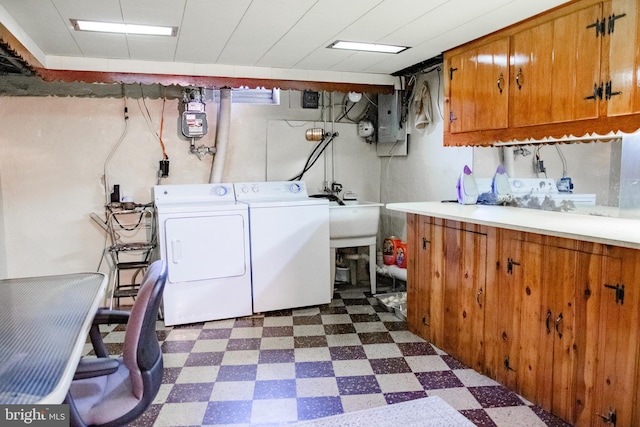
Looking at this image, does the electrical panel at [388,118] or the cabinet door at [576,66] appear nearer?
the cabinet door at [576,66]

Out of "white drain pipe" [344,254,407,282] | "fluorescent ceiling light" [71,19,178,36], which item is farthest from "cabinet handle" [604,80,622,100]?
"fluorescent ceiling light" [71,19,178,36]

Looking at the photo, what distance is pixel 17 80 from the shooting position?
12.0 ft

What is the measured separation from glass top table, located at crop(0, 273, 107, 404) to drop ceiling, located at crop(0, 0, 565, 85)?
1503 mm

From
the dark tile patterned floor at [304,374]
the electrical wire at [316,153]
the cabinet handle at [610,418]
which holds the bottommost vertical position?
the dark tile patterned floor at [304,374]

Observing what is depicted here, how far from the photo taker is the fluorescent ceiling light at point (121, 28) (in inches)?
105

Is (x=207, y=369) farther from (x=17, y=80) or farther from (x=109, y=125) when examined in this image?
(x=17, y=80)

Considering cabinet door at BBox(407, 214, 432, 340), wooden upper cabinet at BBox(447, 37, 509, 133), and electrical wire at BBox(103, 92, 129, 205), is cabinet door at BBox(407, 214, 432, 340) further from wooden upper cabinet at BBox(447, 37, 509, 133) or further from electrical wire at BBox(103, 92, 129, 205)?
electrical wire at BBox(103, 92, 129, 205)

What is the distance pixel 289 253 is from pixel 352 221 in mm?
713

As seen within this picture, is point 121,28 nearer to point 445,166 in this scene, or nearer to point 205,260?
point 205,260

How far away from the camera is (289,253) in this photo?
3854 mm

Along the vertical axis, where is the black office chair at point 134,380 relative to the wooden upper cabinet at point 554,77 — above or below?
below

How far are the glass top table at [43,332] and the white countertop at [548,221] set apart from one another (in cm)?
196

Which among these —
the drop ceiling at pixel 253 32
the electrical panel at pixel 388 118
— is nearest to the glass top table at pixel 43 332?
the drop ceiling at pixel 253 32

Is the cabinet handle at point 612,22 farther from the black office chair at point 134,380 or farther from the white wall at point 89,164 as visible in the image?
the black office chair at point 134,380
